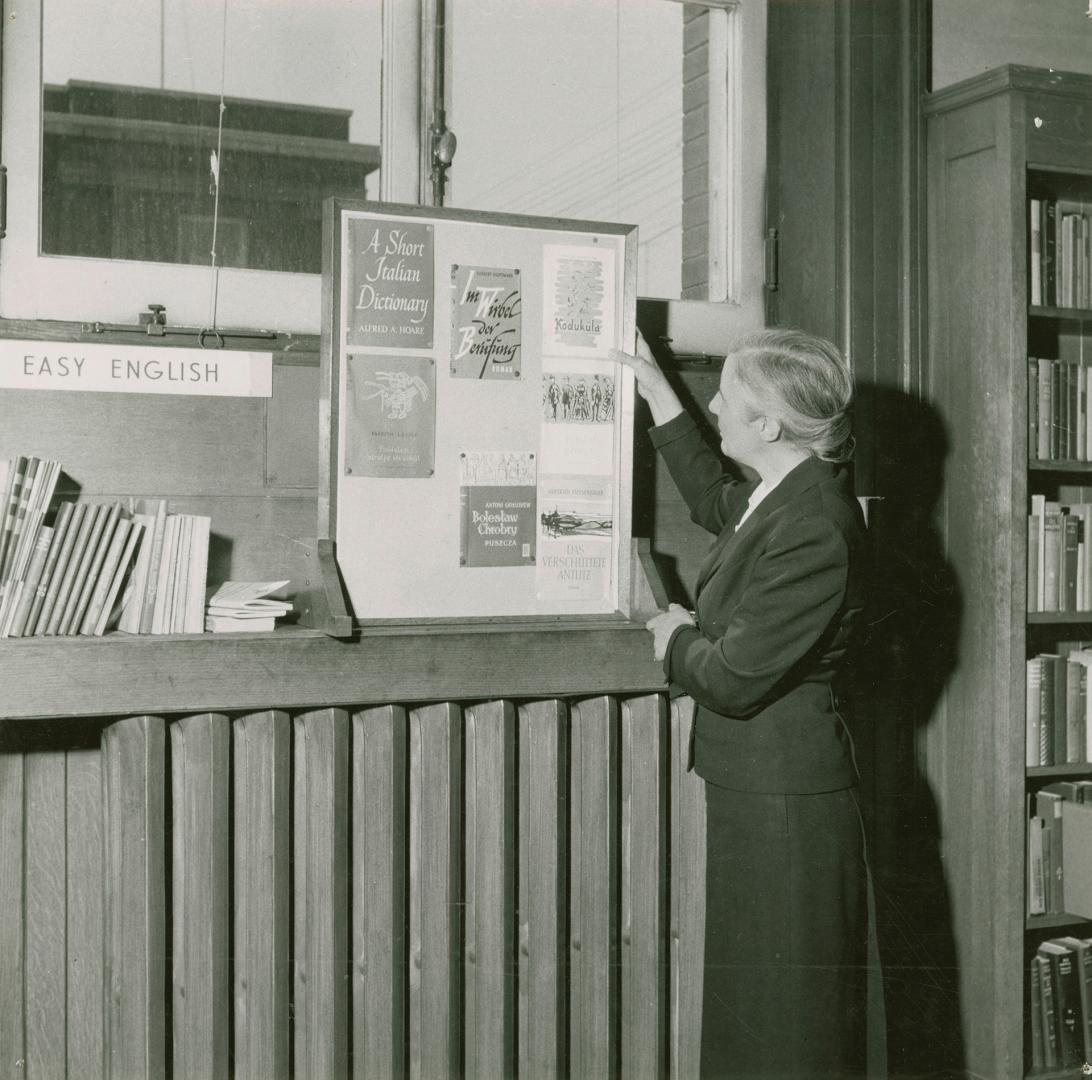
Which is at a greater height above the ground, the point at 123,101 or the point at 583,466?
the point at 123,101

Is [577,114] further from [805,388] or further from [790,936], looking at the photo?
[790,936]

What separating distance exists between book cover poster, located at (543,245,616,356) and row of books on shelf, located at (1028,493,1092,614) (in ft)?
3.68

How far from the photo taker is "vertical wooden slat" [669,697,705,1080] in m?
2.47

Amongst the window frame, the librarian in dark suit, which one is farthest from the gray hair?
the window frame

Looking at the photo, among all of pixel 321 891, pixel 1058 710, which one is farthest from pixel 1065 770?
pixel 321 891

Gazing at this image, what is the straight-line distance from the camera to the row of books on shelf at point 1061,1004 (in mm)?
2824

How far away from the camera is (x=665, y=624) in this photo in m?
2.30

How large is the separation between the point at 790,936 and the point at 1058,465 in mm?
1303

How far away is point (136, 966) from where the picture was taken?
2.16 m

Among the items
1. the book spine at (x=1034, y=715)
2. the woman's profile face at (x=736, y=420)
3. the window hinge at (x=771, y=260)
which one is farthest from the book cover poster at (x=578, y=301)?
the book spine at (x=1034, y=715)

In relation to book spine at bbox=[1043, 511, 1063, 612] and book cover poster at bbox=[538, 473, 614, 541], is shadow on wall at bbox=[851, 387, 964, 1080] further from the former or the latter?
book cover poster at bbox=[538, 473, 614, 541]

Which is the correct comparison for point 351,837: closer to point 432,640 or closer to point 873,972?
point 432,640

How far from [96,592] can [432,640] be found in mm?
597

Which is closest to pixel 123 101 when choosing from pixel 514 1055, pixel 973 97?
pixel 973 97
